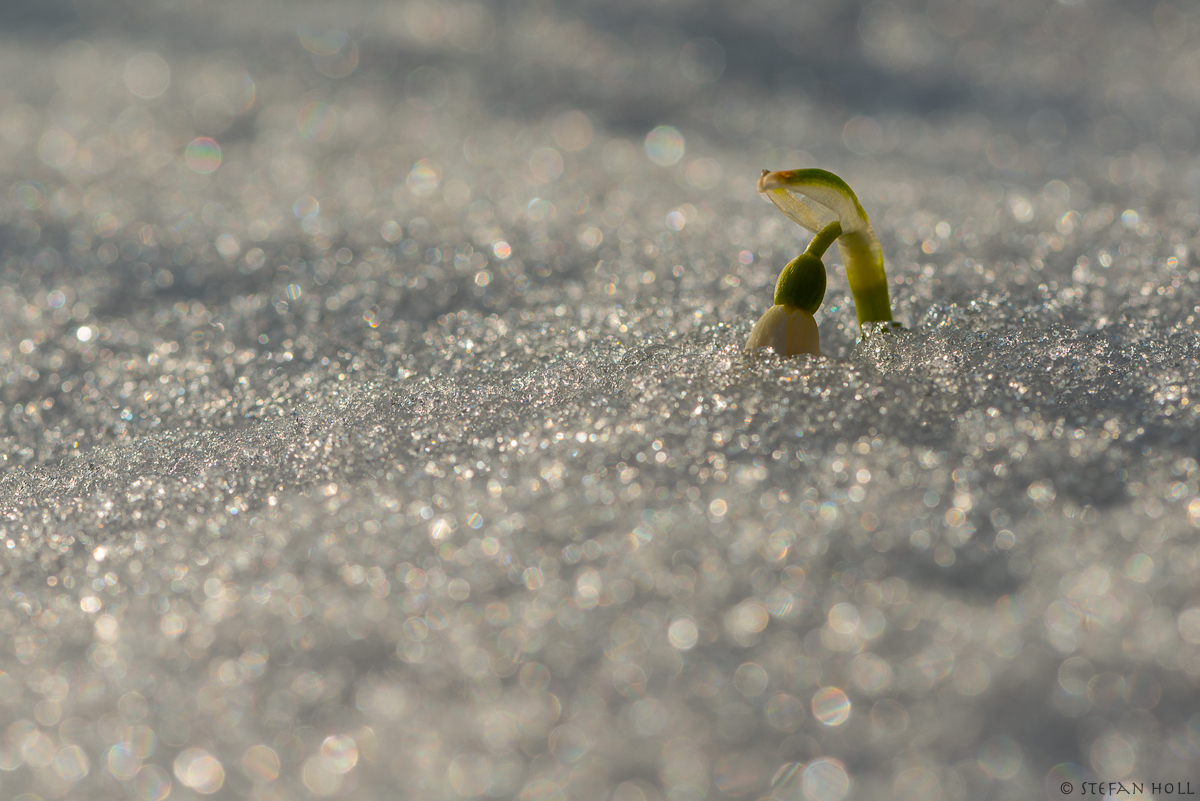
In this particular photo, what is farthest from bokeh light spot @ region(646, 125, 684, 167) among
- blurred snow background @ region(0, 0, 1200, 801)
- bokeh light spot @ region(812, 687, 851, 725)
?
bokeh light spot @ region(812, 687, 851, 725)

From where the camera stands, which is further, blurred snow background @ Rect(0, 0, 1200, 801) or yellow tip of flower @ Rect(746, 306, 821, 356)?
yellow tip of flower @ Rect(746, 306, 821, 356)

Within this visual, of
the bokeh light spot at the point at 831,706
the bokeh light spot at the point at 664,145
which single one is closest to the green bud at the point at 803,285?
the bokeh light spot at the point at 831,706

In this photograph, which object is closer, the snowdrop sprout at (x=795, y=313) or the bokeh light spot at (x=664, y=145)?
the snowdrop sprout at (x=795, y=313)

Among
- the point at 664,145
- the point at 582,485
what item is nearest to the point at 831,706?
the point at 582,485

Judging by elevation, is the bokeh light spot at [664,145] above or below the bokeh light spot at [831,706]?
below

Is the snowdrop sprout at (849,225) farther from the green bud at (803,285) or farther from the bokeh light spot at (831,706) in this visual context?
the bokeh light spot at (831,706)

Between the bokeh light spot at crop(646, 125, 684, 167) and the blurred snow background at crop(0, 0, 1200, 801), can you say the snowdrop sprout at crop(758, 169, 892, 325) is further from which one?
the bokeh light spot at crop(646, 125, 684, 167)

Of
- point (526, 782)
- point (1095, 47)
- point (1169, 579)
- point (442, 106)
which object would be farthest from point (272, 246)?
point (1095, 47)
